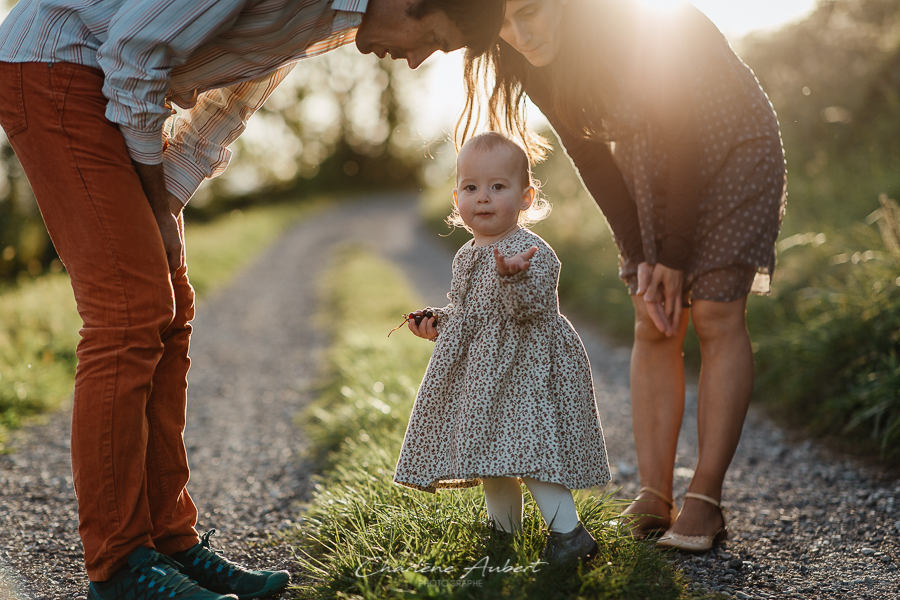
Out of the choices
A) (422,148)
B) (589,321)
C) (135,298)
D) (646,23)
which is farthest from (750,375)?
(589,321)

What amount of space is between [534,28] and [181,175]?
3.63 feet

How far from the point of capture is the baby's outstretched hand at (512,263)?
1.60 meters

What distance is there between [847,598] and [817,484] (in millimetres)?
1091

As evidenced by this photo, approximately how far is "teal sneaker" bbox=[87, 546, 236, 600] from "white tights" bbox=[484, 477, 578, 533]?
72 centimetres

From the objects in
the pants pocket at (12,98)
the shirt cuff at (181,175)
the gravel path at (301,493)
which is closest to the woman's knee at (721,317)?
the gravel path at (301,493)

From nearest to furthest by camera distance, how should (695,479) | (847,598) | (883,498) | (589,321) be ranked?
(847,598), (695,479), (883,498), (589,321)

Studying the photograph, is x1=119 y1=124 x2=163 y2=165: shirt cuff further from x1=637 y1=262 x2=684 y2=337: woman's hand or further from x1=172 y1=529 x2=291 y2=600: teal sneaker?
x1=637 y1=262 x2=684 y2=337: woman's hand

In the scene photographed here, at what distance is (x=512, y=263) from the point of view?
1.61 metres

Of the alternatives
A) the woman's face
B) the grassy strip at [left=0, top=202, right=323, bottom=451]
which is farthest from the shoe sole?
the grassy strip at [left=0, top=202, right=323, bottom=451]

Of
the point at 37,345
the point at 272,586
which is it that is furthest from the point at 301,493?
the point at 37,345

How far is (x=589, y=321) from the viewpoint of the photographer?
263 inches

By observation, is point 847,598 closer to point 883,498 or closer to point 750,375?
point 750,375

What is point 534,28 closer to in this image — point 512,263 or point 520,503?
point 512,263

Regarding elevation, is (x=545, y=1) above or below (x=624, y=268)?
above
